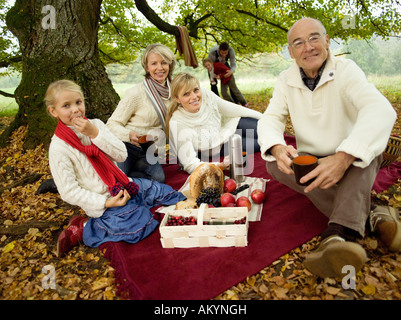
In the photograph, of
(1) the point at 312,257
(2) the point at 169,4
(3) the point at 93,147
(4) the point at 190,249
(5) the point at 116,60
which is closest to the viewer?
(1) the point at 312,257

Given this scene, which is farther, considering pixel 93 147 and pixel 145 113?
pixel 145 113

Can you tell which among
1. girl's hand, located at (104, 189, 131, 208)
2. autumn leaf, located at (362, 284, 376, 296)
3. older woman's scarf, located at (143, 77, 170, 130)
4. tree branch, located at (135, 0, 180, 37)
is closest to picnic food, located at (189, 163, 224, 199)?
girl's hand, located at (104, 189, 131, 208)

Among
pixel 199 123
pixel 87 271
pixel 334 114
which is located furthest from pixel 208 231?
pixel 199 123

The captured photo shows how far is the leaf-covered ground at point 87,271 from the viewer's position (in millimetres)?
1893

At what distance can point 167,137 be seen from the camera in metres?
3.97

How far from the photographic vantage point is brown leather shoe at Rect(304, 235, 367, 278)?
1.73 meters

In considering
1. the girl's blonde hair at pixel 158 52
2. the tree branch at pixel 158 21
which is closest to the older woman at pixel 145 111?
the girl's blonde hair at pixel 158 52

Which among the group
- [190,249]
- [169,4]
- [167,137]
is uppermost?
[169,4]

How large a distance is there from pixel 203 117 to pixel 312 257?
2.41 metres

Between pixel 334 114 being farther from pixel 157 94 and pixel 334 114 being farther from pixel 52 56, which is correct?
pixel 52 56

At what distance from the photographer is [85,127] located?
96.2 inches

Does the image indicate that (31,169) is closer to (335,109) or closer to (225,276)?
(225,276)

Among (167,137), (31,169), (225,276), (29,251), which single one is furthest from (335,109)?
(31,169)

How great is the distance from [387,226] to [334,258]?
61 centimetres
